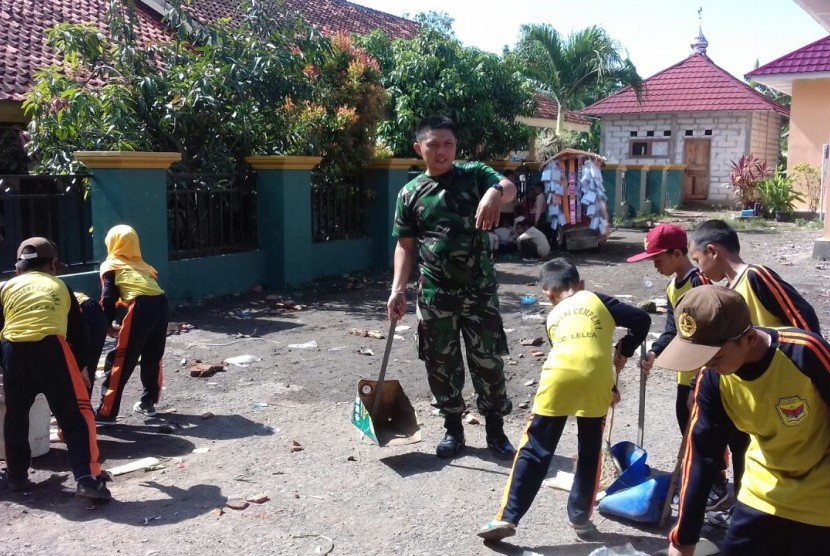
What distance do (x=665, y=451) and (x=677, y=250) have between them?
1514mm

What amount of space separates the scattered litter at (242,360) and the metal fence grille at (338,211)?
4.56 metres

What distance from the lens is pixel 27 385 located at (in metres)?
4.39

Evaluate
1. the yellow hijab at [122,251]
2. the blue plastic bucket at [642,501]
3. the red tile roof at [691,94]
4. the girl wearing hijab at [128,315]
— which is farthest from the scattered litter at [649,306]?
the red tile roof at [691,94]

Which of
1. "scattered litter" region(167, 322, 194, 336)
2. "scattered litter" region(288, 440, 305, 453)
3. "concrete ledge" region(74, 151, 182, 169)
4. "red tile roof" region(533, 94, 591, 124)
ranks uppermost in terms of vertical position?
"red tile roof" region(533, 94, 591, 124)

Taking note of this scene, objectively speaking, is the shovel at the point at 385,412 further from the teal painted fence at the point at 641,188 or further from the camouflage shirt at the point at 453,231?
the teal painted fence at the point at 641,188

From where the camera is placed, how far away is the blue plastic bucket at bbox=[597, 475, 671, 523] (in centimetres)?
394

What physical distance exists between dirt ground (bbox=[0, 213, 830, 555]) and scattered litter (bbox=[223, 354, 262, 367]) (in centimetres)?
7

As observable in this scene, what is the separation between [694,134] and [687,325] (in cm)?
2621

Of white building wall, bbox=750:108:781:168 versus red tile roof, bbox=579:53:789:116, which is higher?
red tile roof, bbox=579:53:789:116

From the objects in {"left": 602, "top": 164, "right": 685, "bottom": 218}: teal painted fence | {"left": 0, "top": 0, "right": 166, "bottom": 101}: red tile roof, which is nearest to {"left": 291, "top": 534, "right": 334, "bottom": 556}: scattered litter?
{"left": 0, "top": 0, "right": 166, "bottom": 101}: red tile roof

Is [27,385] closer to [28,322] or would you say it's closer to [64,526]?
[28,322]

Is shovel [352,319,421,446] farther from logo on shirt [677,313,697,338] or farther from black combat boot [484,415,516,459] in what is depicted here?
logo on shirt [677,313,697,338]

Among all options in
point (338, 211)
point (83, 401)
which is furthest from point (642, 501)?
point (338, 211)

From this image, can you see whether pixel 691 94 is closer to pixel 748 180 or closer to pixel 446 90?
pixel 748 180
